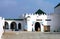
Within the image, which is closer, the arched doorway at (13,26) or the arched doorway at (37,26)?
the arched doorway at (37,26)

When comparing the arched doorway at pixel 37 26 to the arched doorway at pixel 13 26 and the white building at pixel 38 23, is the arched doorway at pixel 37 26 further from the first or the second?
the arched doorway at pixel 13 26

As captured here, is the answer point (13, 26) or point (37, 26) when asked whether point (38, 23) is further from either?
point (13, 26)

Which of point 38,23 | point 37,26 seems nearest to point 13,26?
point 37,26

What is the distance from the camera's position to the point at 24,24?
169ft

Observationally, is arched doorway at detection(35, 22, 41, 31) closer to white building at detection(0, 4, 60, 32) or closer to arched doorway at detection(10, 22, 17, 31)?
white building at detection(0, 4, 60, 32)

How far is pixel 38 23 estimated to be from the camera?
5188 centimetres

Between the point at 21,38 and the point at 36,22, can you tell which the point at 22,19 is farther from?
the point at 21,38

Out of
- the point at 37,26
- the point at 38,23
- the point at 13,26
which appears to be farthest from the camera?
the point at 13,26

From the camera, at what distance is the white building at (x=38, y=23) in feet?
168

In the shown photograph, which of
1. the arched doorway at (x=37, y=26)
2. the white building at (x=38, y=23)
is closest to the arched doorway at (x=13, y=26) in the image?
the white building at (x=38, y=23)

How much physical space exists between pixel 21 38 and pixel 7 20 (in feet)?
62.5

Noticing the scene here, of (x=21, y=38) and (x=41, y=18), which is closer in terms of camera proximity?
(x=21, y=38)

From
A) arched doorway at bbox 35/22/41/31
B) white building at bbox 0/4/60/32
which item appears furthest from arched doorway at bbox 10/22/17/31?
arched doorway at bbox 35/22/41/31

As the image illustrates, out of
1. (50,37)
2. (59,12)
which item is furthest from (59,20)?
(50,37)
